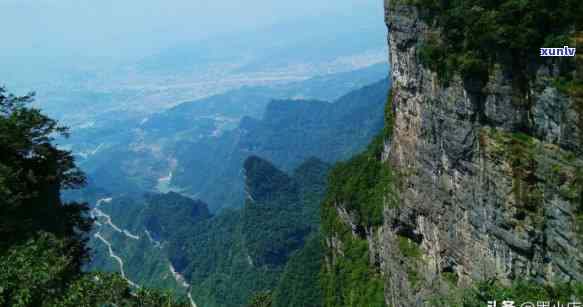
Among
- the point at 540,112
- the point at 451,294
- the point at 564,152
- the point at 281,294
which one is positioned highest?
the point at 540,112

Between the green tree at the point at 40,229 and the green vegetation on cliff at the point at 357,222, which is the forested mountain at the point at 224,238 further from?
the green tree at the point at 40,229

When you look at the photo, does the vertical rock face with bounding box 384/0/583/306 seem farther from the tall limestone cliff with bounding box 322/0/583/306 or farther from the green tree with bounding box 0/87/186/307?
the green tree with bounding box 0/87/186/307

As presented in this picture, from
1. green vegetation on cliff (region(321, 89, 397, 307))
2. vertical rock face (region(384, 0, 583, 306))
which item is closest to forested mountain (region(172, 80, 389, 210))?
green vegetation on cliff (region(321, 89, 397, 307))

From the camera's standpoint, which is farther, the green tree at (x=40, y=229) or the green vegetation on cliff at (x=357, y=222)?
the green vegetation on cliff at (x=357, y=222)

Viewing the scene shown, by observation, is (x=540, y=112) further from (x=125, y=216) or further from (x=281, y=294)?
(x=125, y=216)

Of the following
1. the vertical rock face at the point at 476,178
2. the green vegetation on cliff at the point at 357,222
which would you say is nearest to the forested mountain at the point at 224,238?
the green vegetation on cliff at the point at 357,222

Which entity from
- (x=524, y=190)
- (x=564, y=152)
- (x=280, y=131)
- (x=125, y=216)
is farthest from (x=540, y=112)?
(x=280, y=131)
